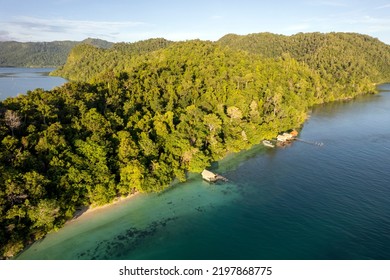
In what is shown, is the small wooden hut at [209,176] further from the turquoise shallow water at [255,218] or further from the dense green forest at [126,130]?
the dense green forest at [126,130]

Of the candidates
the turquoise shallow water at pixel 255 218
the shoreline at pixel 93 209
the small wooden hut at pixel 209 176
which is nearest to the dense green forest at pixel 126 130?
the shoreline at pixel 93 209

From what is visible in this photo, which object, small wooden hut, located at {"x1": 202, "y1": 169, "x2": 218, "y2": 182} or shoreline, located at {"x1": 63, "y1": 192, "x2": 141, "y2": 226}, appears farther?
small wooden hut, located at {"x1": 202, "y1": 169, "x2": 218, "y2": 182}

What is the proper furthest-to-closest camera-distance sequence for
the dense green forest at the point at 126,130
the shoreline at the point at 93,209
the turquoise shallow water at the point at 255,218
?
the shoreline at the point at 93,209 → the dense green forest at the point at 126,130 → the turquoise shallow water at the point at 255,218

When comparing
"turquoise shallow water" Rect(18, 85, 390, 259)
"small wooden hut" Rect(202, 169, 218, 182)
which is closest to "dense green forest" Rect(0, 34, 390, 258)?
"small wooden hut" Rect(202, 169, 218, 182)

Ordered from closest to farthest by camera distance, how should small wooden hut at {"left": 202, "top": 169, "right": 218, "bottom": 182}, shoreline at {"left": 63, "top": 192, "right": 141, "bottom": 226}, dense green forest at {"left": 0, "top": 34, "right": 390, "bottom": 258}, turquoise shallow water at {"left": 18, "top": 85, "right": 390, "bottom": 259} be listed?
1. turquoise shallow water at {"left": 18, "top": 85, "right": 390, "bottom": 259}
2. dense green forest at {"left": 0, "top": 34, "right": 390, "bottom": 258}
3. shoreline at {"left": 63, "top": 192, "right": 141, "bottom": 226}
4. small wooden hut at {"left": 202, "top": 169, "right": 218, "bottom": 182}

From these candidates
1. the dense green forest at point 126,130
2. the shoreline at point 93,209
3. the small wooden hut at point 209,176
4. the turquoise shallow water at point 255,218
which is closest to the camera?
the turquoise shallow water at point 255,218

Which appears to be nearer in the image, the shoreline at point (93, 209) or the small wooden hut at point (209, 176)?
the shoreline at point (93, 209)

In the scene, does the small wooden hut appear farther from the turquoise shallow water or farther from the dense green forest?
the dense green forest

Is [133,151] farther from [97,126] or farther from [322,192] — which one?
[322,192]

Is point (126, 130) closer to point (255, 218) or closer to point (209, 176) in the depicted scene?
point (209, 176)
